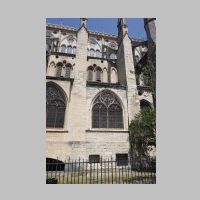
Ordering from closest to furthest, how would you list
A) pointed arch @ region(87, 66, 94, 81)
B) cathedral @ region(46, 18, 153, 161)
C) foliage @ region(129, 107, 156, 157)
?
foliage @ region(129, 107, 156, 157), cathedral @ region(46, 18, 153, 161), pointed arch @ region(87, 66, 94, 81)

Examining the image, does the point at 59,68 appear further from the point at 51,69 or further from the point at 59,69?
the point at 51,69

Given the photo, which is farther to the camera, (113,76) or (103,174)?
(113,76)

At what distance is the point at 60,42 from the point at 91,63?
9799mm

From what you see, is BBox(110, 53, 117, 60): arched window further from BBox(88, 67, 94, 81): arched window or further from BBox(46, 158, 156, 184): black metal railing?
BBox(46, 158, 156, 184): black metal railing

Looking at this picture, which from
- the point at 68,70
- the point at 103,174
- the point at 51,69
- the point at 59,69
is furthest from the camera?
the point at 68,70

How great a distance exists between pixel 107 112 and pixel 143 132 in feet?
11.3

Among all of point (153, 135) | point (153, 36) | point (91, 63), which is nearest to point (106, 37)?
point (91, 63)

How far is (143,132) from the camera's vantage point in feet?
46.6

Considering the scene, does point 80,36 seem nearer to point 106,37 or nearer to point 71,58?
point 71,58

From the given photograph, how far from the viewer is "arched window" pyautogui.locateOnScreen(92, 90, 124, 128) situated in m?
15.7

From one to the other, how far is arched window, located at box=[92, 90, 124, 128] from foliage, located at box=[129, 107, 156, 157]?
1.40 m

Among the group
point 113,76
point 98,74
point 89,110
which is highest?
point 98,74

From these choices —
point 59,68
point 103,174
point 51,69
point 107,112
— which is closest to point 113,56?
point 59,68

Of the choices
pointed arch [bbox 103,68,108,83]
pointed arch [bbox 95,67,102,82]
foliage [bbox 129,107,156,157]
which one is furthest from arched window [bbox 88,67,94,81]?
foliage [bbox 129,107,156,157]
